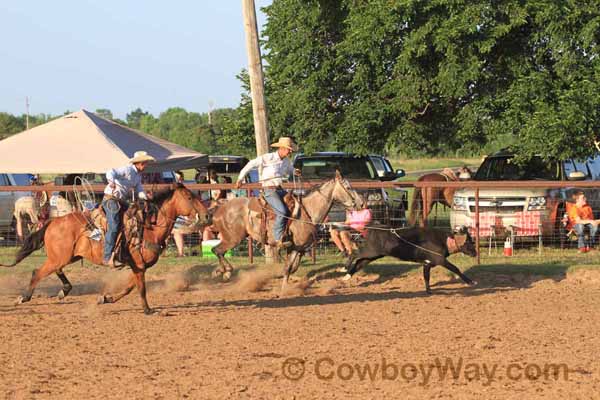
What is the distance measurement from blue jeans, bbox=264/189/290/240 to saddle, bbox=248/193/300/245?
0.25 ft

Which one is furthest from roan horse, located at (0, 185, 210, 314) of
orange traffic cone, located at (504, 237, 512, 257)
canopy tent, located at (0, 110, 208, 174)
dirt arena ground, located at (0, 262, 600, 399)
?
orange traffic cone, located at (504, 237, 512, 257)

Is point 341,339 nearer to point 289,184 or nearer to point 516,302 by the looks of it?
point 516,302

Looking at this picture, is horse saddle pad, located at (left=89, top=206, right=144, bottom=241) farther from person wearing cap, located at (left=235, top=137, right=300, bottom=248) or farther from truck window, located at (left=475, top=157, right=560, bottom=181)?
truck window, located at (left=475, top=157, right=560, bottom=181)

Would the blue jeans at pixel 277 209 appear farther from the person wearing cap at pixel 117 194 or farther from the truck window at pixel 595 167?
the truck window at pixel 595 167

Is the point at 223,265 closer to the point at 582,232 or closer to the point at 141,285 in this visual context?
the point at 141,285

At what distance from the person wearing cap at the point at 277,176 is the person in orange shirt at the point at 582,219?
580cm

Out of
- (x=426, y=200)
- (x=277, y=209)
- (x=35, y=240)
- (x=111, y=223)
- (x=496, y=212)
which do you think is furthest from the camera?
(x=496, y=212)

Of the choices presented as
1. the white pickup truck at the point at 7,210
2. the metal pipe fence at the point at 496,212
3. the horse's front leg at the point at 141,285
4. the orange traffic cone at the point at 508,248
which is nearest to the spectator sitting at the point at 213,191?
the metal pipe fence at the point at 496,212

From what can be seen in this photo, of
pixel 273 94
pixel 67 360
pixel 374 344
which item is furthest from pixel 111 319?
pixel 273 94

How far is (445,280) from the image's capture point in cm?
1520

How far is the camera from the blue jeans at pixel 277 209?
13.9 m

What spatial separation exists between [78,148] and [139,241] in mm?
6455

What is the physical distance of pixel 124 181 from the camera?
39.7ft

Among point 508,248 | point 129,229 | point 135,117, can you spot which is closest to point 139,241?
point 129,229
